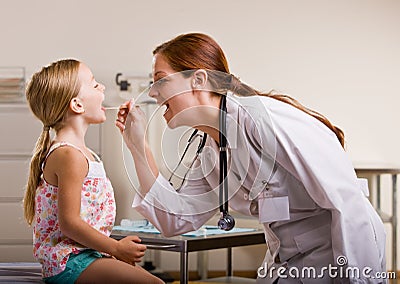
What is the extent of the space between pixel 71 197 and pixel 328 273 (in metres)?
0.71

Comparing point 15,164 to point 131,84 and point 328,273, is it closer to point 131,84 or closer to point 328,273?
point 131,84

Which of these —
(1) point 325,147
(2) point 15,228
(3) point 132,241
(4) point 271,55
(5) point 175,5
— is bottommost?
(2) point 15,228

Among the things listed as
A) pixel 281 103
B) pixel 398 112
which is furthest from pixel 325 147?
pixel 398 112

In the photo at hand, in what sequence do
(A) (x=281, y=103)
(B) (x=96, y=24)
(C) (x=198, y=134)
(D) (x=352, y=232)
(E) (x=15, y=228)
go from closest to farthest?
(D) (x=352, y=232)
(A) (x=281, y=103)
(C) (x=198, y=134)
(E) (x=15, y=228)
(B) (x=96, y=24)

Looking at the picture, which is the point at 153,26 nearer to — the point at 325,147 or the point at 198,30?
the point at 198,30

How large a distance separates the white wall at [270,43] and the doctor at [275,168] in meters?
2.88

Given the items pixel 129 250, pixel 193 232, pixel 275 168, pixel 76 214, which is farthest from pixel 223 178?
pixel 193 232

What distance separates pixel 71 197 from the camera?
191 centimetres

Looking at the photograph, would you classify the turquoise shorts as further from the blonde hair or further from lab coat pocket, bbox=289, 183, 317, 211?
lab coat pocket, bbox=289, 183, 317, 211

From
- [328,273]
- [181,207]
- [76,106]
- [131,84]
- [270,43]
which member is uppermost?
[270,43]

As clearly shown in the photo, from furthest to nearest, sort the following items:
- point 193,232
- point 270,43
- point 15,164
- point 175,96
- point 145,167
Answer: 1. point 270,43
2. point 15,164
3. point 193,232
4. point 145,167
5. point 175,96

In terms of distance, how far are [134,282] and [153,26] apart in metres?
3.02

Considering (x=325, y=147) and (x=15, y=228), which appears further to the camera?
(x=15, y=228)

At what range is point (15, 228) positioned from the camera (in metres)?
4.32
